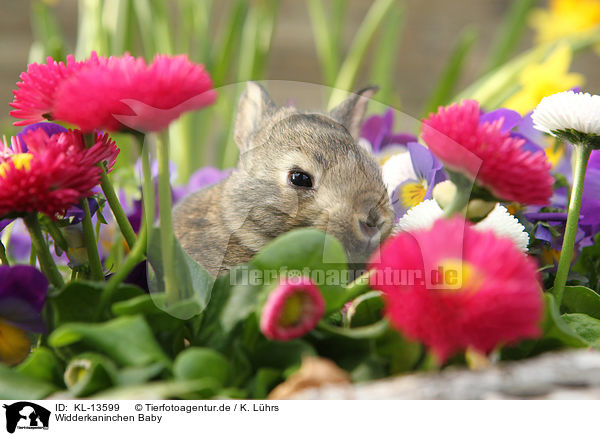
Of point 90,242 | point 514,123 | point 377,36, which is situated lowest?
point 90,242

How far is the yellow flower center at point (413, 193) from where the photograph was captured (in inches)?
18.3

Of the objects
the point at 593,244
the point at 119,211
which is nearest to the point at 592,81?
the point at 593,244

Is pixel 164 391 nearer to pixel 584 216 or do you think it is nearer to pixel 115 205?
pixel 115 205

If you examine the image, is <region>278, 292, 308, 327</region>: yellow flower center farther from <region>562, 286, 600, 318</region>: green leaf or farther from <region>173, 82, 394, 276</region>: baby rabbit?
<region>562, 286, 600, 318</region>: green leaf

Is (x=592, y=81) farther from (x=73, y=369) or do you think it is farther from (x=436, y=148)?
(x=73, y=369)

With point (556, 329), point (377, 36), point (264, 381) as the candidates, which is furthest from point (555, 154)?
point (377, 36)

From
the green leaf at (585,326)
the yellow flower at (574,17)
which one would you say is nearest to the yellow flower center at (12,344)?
the green leaf at (585,326)

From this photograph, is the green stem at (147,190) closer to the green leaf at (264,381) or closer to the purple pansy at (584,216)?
the green leaf at (264,381)

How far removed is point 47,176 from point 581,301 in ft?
1.18

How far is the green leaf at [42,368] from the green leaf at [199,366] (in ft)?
0.27

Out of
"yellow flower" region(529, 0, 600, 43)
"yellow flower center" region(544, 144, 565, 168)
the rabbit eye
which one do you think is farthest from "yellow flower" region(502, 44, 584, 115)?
"yellow flower" region(529, 0, 600, 43)

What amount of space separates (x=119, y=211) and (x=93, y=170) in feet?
0.19

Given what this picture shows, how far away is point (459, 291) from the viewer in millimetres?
255
